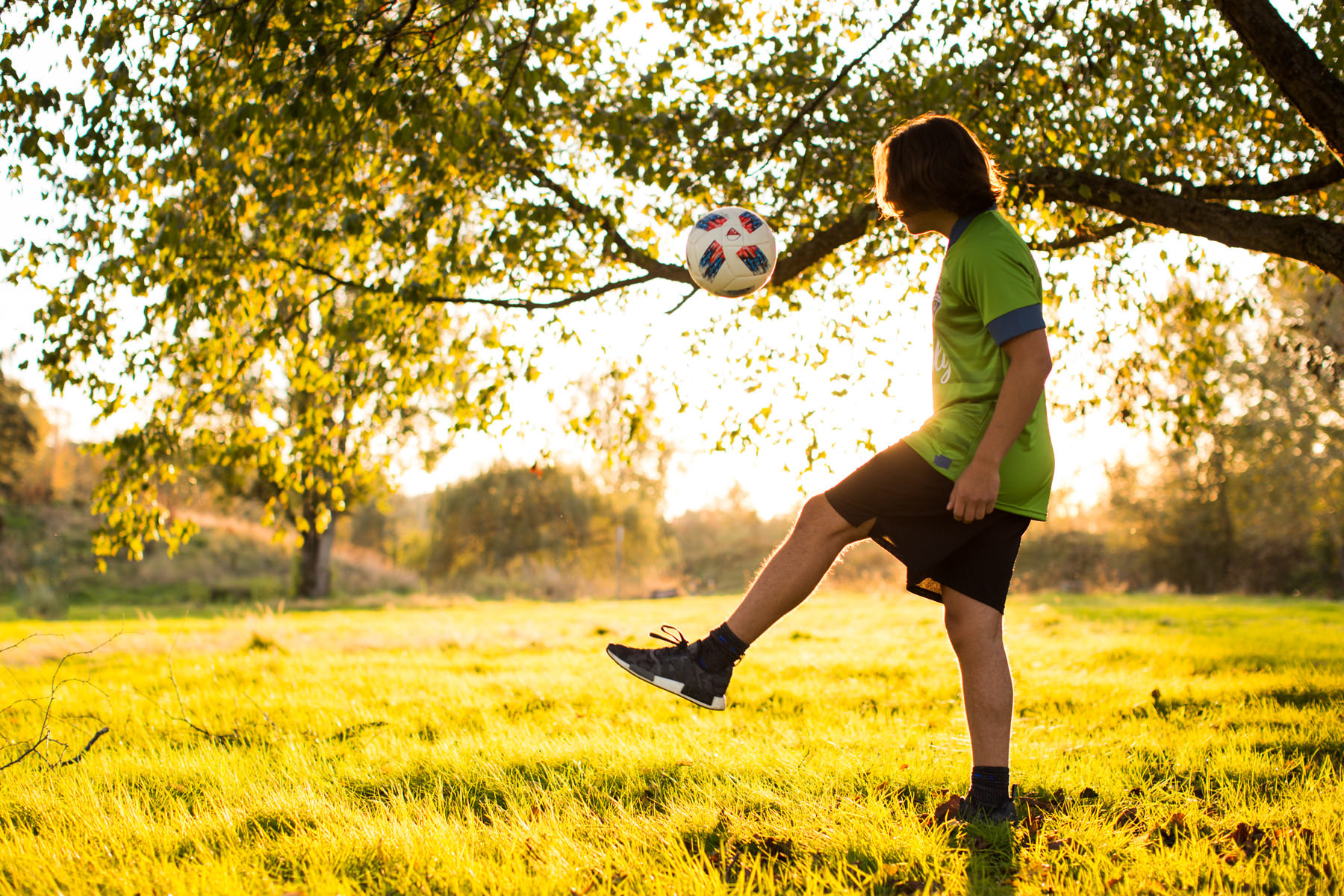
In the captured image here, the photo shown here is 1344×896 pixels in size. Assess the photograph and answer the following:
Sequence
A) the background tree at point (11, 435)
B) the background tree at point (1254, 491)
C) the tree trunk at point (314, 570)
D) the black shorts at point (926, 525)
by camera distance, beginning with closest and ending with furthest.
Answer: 1. the black shorts at point (926, 525)
2. the background tree at point (1254, 491)
3. the tree trunk at point (314, 570)
4. the background tree at point (11, 435)

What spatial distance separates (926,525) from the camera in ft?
8.55

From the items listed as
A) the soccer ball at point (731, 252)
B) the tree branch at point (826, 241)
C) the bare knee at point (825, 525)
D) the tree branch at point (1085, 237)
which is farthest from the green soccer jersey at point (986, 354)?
the tree branch at point (1085, 237)

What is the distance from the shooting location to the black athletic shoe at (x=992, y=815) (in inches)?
102

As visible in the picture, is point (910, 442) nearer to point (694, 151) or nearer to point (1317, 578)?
point (694, 151)

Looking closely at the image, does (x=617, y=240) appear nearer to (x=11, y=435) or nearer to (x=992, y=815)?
(x=992, y=815)

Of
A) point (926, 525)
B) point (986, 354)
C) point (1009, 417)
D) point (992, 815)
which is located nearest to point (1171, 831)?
point (992, 815)

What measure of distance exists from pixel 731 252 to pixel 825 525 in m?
2.09

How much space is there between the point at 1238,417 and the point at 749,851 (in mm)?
25539

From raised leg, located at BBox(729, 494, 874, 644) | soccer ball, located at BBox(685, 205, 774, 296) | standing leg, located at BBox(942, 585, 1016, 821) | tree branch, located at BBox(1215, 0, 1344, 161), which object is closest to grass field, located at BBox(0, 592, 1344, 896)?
standing leg, located at BBox(942, 585, 1016, 821)

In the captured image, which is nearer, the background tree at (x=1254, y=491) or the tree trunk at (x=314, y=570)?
the background tree at (x=1254, y=491)

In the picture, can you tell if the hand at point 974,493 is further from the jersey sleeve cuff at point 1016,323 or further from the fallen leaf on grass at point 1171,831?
the fallen leaf on grass at point 1171,831

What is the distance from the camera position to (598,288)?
5.97 m

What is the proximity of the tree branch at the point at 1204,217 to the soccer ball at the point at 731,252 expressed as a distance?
1844mm

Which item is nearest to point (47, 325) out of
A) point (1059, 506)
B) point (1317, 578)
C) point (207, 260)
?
point (207, 260)
